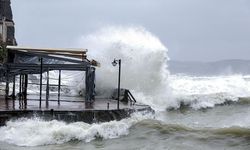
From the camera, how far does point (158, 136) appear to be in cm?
1920

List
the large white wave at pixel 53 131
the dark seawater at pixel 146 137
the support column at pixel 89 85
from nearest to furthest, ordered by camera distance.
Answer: the dark seawater at pixel 146 137 < the large white wave at pixel 53 131 < the support column at pixel 89 85

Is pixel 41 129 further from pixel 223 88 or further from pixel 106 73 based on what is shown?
pixel 223 88

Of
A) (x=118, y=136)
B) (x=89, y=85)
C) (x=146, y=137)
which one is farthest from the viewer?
(x=89, y=85)

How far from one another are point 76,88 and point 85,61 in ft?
33.3

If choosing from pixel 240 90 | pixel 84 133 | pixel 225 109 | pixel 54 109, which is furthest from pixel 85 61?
pixel 240 90

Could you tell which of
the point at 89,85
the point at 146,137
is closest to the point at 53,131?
the point at 146,137

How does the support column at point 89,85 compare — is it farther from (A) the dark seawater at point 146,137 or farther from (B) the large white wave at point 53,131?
(B) the large white wave at point 53,131

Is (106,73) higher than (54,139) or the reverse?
higher

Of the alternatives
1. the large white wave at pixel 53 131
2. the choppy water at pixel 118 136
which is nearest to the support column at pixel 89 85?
the choppy water at pixel 118 136

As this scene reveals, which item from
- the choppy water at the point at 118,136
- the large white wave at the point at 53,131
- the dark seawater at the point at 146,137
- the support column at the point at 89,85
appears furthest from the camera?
the support column at the point at 89,85

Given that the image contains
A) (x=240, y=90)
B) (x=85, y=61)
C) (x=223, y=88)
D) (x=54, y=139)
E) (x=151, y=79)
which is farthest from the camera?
(x=223, y=88)

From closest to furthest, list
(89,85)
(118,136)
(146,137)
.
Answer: (146,137) < (118,136) < (89,85)

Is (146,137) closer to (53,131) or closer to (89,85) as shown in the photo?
(53,131)

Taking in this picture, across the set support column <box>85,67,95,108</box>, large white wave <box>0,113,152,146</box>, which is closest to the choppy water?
large white wave <box>0,113,152,146</box>
